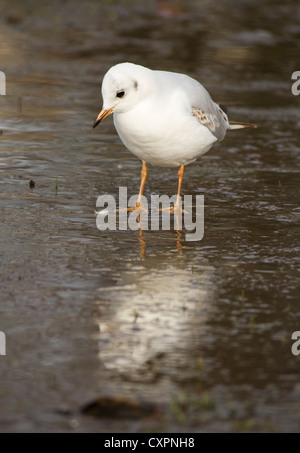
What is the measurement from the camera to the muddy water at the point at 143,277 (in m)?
4.39

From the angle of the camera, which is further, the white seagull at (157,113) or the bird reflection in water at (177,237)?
the white seagull at (157,113)

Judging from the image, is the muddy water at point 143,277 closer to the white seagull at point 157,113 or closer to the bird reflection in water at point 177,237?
the bird reflection in water at point 177,237

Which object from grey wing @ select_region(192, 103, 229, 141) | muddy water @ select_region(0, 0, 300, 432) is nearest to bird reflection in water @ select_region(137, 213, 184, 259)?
muddy water @ select_region(0, 0, 300, 432)

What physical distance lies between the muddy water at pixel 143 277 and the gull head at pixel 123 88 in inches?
35.1

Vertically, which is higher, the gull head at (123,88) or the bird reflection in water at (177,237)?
the gull head at (123,88)

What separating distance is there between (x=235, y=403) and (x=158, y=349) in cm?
70

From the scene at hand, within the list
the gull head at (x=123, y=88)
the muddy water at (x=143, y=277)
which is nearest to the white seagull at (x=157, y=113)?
the gull head at (x=123, y=88)

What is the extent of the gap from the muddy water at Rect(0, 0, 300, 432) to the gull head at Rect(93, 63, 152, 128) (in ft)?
2.93

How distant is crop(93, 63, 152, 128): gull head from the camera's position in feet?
23.1

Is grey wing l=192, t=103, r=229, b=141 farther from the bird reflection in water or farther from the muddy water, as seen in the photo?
the bird reflection in water

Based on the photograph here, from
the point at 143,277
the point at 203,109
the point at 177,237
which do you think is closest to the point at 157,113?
the point at 203,109

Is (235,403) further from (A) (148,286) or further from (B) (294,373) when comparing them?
(A) (148,286)

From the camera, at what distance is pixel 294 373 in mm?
4691

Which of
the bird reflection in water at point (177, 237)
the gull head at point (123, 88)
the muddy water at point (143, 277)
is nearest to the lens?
the muddy water at point (143, 277)
